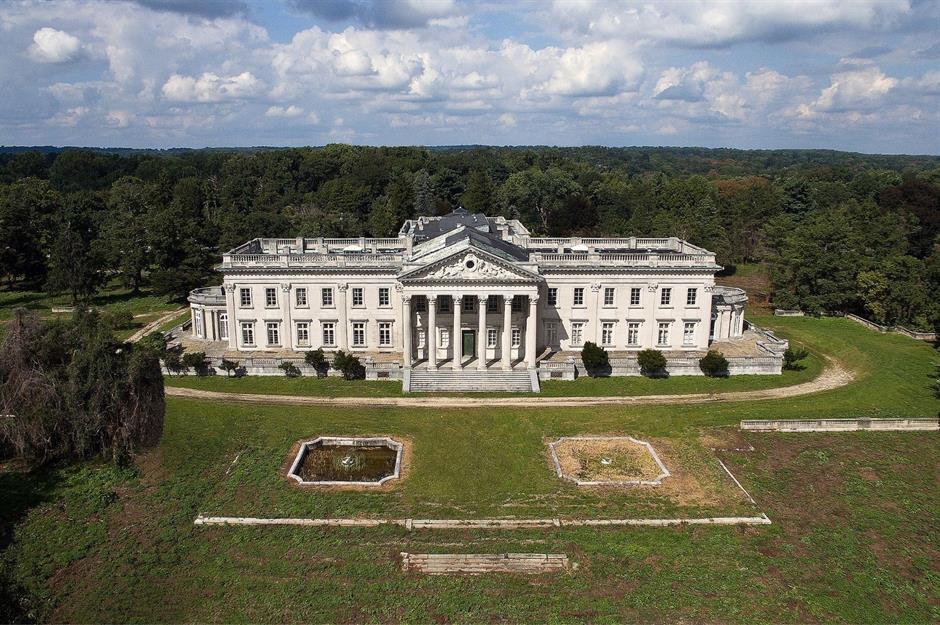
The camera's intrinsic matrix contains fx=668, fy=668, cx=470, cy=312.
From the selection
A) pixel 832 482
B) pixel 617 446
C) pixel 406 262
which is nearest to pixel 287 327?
pixel 406 262

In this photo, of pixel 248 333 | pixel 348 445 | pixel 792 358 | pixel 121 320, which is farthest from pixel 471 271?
pixel 121 320

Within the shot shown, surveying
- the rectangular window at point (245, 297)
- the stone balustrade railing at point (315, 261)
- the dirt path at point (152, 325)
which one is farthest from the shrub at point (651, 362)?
the dirt path at point (152, 325)

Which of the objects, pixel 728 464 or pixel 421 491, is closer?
pixel 421 491

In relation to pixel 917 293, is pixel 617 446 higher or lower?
lower

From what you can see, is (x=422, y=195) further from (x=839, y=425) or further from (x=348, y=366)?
(x=839, y=425)

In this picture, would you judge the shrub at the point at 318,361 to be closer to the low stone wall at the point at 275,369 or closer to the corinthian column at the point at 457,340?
the low stone wall at the point at 275,369

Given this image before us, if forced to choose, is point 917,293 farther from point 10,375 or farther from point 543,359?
point 10,375
